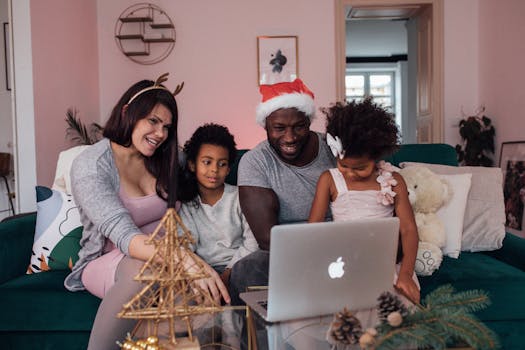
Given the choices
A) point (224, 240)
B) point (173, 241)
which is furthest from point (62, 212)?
point (173, 241)

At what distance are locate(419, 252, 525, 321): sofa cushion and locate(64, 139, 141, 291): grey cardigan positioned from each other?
1.08 meters

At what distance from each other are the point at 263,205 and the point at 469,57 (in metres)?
3.69

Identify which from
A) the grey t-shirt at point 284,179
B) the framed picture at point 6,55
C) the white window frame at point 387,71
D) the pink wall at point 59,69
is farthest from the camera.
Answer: the white window frame at point 387,71

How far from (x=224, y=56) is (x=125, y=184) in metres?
3.08

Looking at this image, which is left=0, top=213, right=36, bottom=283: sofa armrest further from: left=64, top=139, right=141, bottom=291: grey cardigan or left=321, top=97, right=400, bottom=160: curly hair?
left=321, top=97, right=400, bottom=160: curly hair

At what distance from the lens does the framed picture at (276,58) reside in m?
4.54

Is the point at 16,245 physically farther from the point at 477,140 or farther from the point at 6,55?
the point at 477,140

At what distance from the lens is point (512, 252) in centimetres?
200

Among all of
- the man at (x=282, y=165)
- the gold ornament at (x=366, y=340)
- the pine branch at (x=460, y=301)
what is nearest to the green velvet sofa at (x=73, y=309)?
the man at (x=282, y=165)

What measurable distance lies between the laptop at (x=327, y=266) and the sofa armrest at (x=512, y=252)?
1.03 meters

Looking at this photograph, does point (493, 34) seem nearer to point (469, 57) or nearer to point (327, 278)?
point (469, 57)

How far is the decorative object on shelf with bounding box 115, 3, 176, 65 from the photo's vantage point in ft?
14.7

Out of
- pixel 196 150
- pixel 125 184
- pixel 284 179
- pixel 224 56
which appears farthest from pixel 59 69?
pixel 284 179

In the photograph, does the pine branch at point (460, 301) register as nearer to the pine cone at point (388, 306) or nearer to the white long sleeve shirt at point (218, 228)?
the pine cone at point (388, 306)
